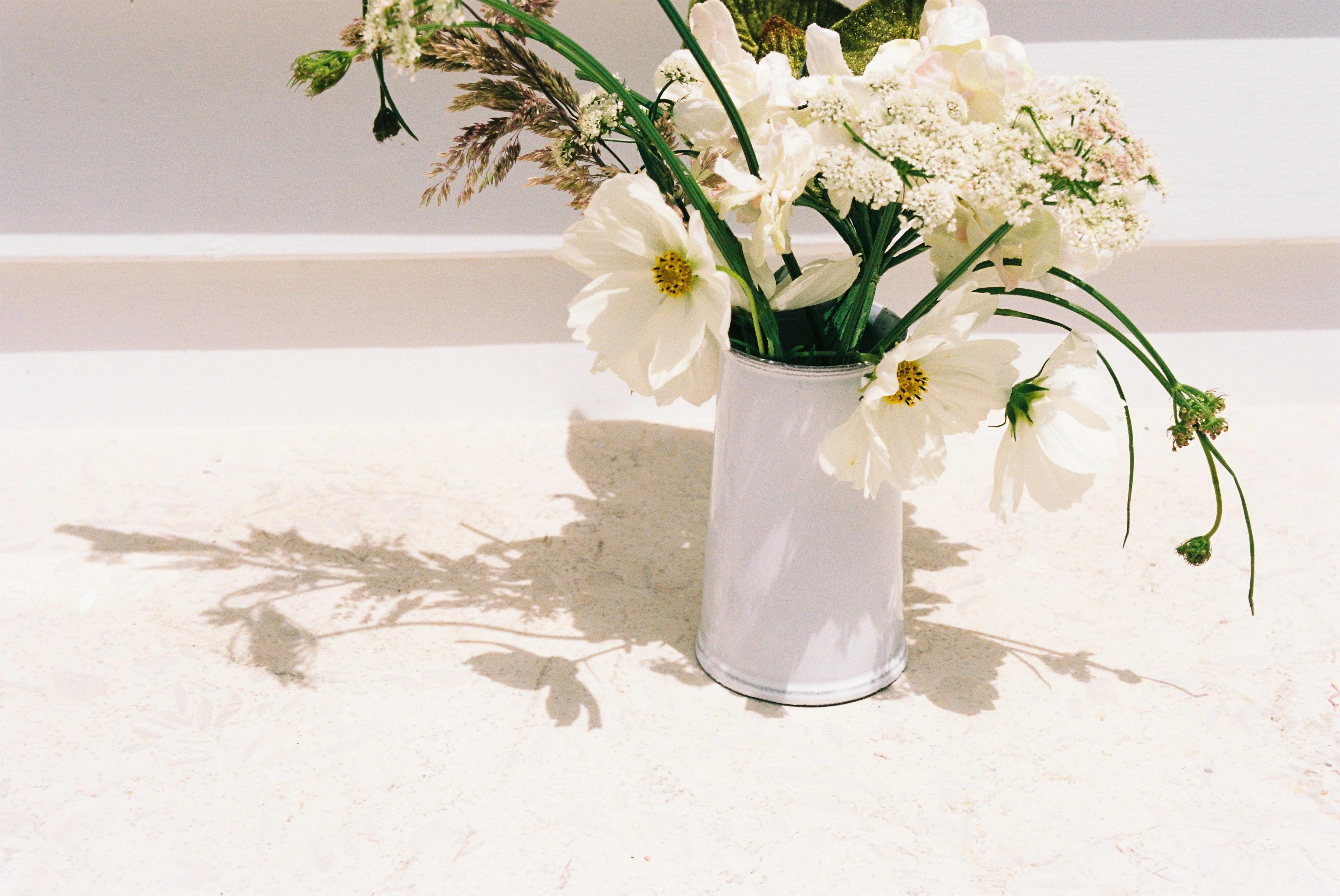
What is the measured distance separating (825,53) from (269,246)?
0.63 m

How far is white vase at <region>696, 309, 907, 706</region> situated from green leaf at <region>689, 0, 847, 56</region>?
0.69 feet

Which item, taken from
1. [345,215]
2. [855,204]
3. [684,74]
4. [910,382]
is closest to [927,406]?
[910,382]

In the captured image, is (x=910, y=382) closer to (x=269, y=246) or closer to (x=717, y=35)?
(x=717, y=35)

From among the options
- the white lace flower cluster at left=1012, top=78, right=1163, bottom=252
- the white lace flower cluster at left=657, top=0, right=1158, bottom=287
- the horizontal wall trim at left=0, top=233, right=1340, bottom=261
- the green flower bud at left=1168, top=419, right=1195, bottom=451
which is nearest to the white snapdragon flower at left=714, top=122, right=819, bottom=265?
the white lace flower cluster at left=657, top=0, right=1158, bottom=287

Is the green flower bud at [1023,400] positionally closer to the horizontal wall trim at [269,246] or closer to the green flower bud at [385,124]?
the green flower bud at [385,124]

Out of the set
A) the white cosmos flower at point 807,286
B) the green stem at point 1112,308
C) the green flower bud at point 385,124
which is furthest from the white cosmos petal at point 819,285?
the green flower bud at point 385,124

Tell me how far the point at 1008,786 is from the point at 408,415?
2.31 feet

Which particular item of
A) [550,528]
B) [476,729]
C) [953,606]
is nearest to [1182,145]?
[953,606]

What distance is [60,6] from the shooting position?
1.00m

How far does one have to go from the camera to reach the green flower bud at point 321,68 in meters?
0.53

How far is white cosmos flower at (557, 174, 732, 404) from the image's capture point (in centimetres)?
58

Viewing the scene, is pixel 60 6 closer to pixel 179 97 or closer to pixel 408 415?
pixel 179 97

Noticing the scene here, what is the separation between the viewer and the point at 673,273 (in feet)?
1.99

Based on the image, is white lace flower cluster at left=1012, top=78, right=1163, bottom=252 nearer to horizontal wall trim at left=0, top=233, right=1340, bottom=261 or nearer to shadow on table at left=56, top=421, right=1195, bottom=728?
shadow on table at left=56, top=421, right=1195, bottom=728
